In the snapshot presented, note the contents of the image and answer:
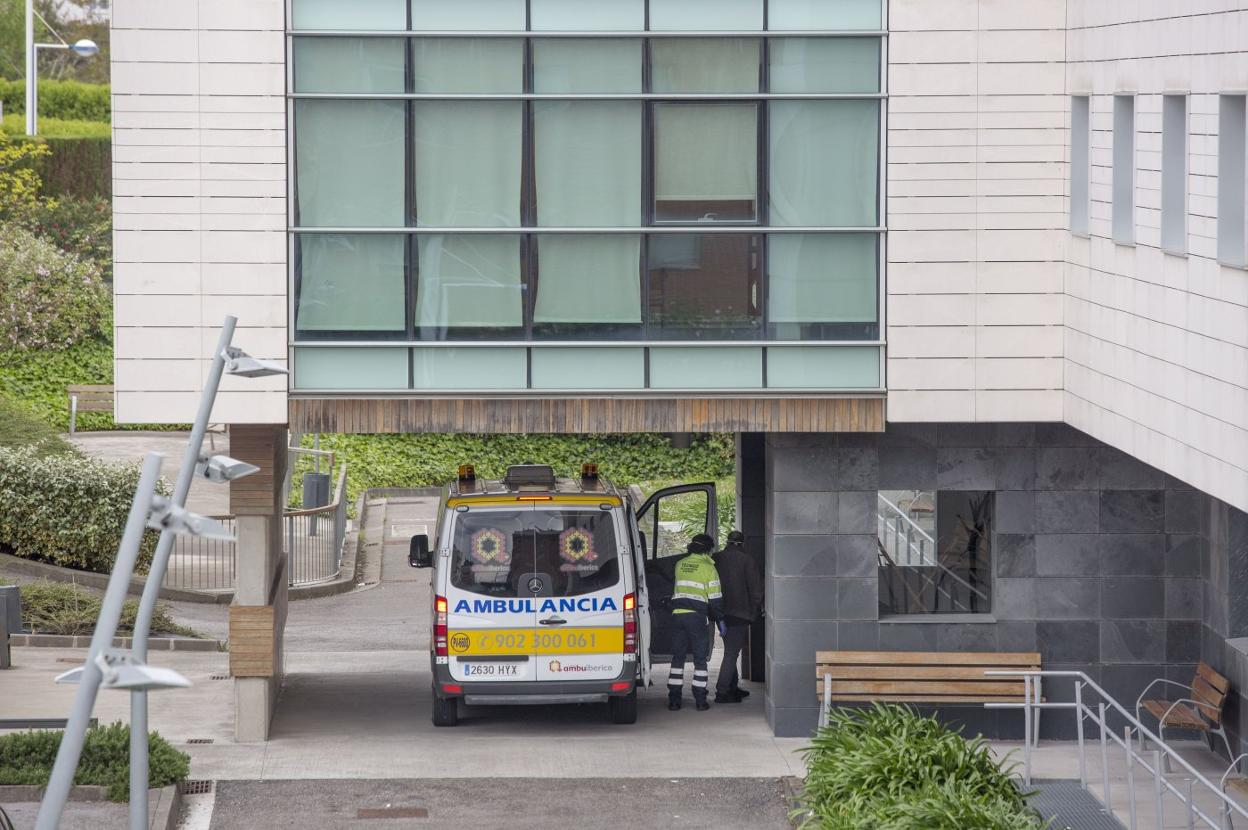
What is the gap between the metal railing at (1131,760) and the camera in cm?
1135

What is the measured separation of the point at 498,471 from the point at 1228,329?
88.1 feet

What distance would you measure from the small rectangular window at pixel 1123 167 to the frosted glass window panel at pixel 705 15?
295 centimetres

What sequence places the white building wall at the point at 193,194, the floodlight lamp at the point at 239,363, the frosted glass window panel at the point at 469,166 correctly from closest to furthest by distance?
the floodlight lamp at the point at 239,363 → the white building wall at the point at 193,194 → the frosted glass window panel at the point at 469,166

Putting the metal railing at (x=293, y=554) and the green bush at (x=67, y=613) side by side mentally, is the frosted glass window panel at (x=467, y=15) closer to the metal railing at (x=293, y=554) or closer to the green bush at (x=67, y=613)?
the green bush at (x=67, y=613)

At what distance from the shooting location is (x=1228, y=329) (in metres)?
11.4

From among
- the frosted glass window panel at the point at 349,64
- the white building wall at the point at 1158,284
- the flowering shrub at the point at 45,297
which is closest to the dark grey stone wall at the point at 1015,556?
the white building wall at the point at 1158,284

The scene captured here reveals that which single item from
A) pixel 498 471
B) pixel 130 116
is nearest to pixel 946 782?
pixel 130 116

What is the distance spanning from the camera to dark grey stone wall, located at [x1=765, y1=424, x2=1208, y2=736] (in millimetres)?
15672

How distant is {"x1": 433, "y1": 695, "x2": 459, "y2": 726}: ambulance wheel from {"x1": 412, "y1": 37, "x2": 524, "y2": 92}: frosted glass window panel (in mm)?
5303

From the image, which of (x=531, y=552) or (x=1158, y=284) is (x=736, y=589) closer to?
(x=531, y=552)

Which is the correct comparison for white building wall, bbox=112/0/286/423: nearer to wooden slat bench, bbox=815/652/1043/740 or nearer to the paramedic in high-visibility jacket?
the paramedic in high-visibility jacket

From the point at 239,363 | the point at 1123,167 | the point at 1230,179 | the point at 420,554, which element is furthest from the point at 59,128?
the point at 1230,179

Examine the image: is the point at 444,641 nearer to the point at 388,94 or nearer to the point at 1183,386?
the point at 388,94

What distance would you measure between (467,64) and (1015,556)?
19.8 ft
